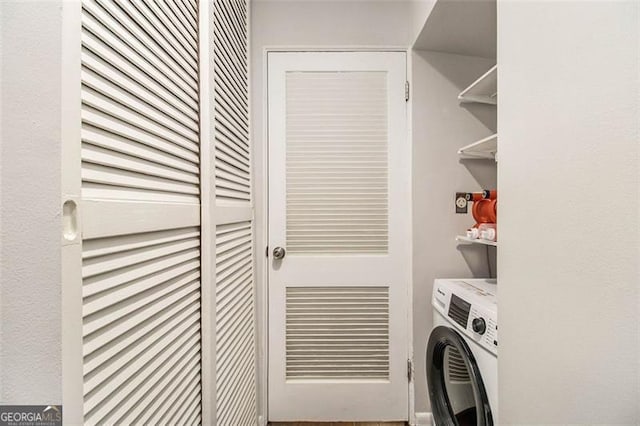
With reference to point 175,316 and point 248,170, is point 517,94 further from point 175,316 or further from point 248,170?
point 248,170

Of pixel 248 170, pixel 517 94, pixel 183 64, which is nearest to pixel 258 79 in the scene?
pixel 248 170

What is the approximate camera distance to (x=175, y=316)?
0.87m

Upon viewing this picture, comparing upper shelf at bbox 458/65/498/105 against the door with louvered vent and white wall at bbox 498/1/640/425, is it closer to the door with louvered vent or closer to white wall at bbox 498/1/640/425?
the door with louvered vent

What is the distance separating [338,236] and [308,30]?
1.16 meters

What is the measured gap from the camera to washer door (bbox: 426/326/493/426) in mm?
1345

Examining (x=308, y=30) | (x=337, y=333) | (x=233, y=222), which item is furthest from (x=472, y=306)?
(x=308, y=30)

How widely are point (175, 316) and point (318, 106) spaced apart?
4.44 feet

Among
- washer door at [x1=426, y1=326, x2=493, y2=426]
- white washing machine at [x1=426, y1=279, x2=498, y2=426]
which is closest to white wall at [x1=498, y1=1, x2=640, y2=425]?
white washing machine at [x1=426, y1=279, x2=498, y2=426]

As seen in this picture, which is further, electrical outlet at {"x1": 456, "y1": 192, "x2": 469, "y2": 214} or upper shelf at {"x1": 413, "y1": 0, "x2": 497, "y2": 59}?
electrical outlet at {"x1": 456, "y1": 192, "x2": 469, "y2": 214}

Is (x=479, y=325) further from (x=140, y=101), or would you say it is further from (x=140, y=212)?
(x=140, y=101)

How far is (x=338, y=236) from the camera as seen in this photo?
1.85 metres

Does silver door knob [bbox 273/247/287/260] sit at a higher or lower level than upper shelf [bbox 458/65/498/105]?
lower

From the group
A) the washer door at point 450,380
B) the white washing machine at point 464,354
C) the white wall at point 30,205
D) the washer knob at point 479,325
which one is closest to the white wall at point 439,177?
the white washing machine at point 464,354

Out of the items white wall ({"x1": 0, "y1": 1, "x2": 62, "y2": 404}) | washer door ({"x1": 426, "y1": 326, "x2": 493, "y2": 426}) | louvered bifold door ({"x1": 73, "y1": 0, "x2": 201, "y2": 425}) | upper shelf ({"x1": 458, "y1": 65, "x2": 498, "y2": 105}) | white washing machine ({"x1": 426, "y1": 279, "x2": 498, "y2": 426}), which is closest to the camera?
white wall ({"x1": 0, "y1": 1, "x2": 62, "y2": 404})
